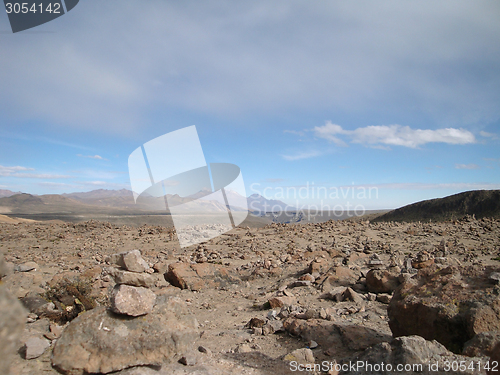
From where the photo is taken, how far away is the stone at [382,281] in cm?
769

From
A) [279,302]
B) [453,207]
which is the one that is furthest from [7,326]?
[453,207]

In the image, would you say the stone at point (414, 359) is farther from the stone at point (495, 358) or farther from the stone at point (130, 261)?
the stone at point (130, 261)

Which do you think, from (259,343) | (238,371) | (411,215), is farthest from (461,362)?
(411,215)

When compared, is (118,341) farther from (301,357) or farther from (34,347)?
(301,357)

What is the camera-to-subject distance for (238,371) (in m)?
3.96

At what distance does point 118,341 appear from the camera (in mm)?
3896

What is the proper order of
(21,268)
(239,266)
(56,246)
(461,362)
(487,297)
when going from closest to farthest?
(461,362) → (487,297) → (21,268) → (239,266) → (56,246)

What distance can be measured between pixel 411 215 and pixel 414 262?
59.8m

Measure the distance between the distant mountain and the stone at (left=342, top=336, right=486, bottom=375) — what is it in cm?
5907

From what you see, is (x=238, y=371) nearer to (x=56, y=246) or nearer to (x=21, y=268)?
(x=21, y=268)

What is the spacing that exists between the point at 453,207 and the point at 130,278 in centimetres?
7326

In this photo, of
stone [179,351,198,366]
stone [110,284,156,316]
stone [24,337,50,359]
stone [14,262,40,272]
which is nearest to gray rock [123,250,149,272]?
stone [110,284,156,316]

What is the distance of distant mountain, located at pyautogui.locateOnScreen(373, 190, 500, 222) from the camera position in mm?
55406

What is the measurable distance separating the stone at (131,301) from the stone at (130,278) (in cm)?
27
